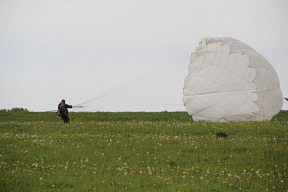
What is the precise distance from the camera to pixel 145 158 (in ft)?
54.6

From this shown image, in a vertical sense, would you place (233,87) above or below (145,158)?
above

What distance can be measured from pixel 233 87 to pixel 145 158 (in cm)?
1507

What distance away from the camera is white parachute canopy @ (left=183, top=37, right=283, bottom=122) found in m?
29.8

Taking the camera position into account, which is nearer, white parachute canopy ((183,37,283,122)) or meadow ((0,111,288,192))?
meadow ((0,111,288,192))

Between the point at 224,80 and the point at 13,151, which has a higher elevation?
Result: the point at 224,80

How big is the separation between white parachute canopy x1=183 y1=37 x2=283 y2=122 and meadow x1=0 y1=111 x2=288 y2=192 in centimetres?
486

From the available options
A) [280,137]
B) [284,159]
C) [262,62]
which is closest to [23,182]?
[284,159]

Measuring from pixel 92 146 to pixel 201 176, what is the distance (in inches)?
249

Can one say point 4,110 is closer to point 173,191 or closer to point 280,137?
point 280,137

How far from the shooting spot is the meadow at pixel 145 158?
42.2ft

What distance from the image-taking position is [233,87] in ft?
98.4

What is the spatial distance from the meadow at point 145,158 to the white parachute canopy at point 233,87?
486 cm

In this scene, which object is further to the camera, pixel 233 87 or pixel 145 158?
pixel 233 87

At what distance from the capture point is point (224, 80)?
30109 millimetres
